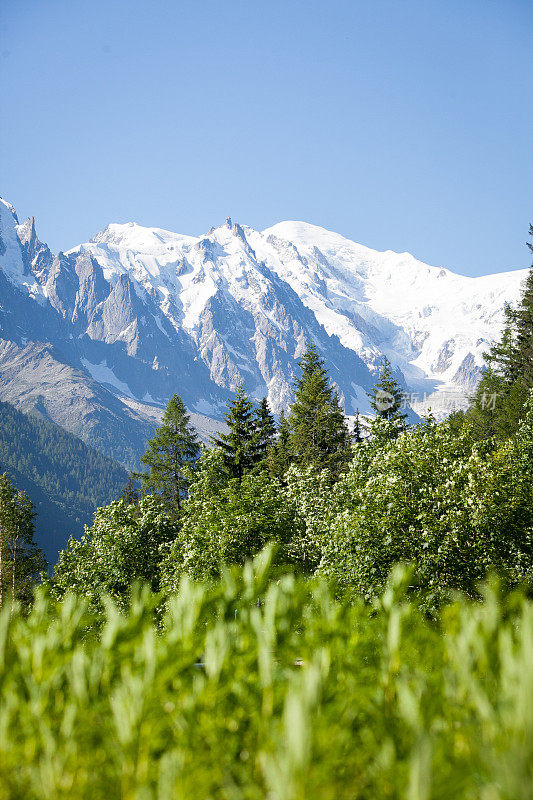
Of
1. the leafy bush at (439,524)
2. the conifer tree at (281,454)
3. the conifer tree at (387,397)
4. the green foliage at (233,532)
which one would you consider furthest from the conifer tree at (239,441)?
the leafy bush at (439,524)

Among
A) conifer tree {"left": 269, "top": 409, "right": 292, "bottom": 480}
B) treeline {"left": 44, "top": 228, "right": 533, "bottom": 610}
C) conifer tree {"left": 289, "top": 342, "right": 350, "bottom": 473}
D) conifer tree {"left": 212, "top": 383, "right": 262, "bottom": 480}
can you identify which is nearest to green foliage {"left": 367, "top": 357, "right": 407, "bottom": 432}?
conifer tree {"left": 289, "top": 342, "right": 350, "bottom": 473}

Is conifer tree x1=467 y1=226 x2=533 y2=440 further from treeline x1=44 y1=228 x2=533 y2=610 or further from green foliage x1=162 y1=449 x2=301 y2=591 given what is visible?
green foliage x1=162 y1=449 x2=301 y2=591

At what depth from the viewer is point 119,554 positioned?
28.2 m

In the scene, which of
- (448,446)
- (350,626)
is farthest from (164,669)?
(448,446)

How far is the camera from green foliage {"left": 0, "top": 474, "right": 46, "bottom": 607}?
4381 cm

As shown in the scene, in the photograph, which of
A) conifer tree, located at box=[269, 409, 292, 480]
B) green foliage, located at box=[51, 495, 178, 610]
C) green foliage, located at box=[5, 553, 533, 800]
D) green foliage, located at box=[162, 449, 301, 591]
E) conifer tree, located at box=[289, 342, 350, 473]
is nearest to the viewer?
green foliage, located at box=[5, 553, 533, 800]

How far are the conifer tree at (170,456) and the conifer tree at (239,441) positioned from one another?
6.66 metres

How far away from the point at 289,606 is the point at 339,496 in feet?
70.8

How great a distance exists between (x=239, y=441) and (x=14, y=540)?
64.8 ft

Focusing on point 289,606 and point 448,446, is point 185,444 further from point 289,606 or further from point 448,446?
point 289,606

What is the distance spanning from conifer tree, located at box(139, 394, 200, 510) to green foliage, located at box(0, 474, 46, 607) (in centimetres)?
965

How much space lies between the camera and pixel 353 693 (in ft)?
8.93

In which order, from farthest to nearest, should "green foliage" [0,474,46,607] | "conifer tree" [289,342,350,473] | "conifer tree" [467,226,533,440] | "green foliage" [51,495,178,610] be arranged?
1. "conifer tree" [289,342,350,473]
2. "conifer tree" [467,226,533,440]
3. "green foliage" [0,474,46,607]
4. "green foliage" [51,495,178,610]

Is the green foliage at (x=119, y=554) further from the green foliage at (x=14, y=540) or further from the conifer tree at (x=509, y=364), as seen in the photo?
the conifer tree at (x=509, y=364)
